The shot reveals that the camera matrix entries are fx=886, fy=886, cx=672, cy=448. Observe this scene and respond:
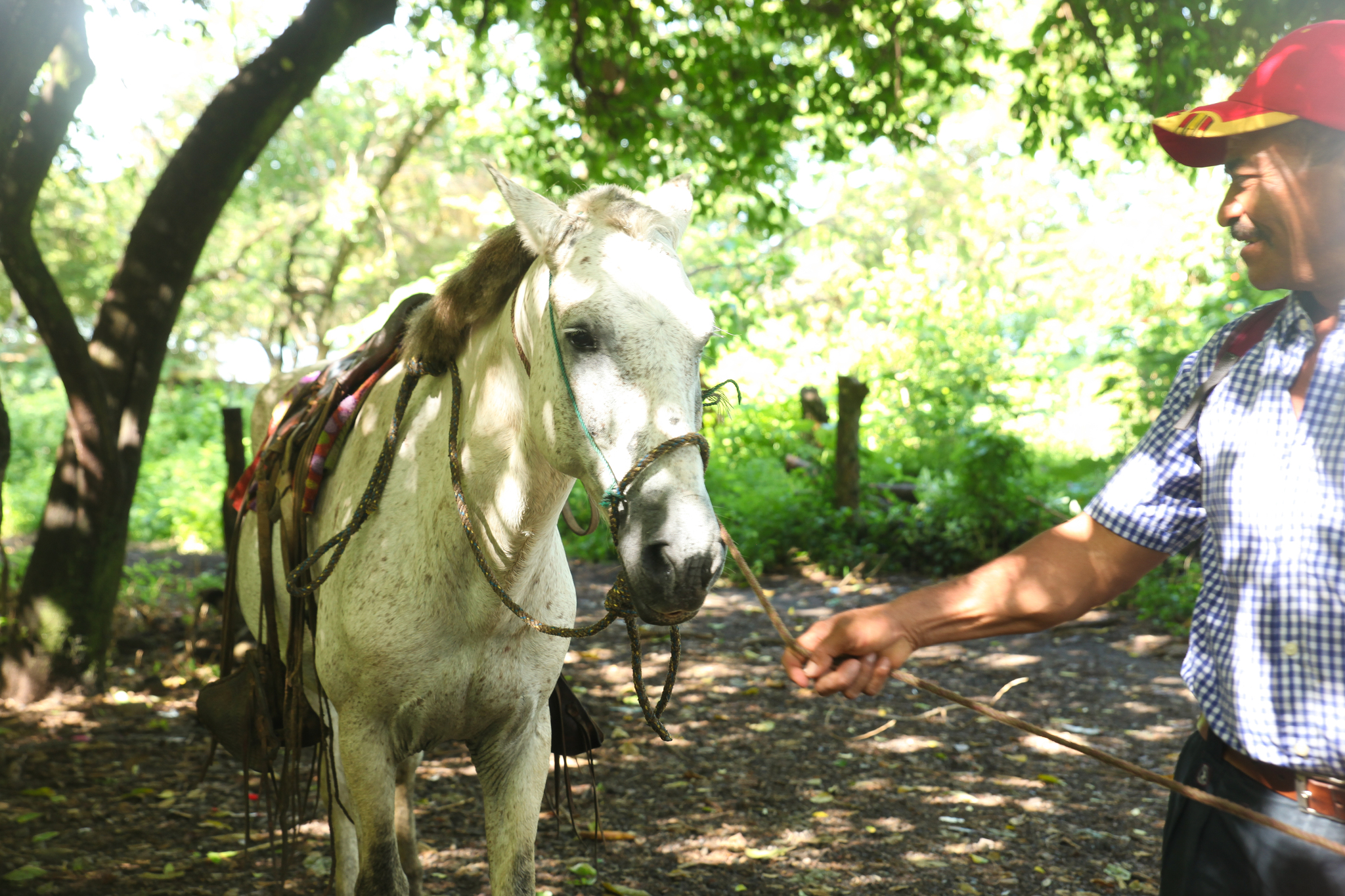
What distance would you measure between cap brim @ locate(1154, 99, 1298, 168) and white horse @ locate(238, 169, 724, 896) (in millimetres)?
856

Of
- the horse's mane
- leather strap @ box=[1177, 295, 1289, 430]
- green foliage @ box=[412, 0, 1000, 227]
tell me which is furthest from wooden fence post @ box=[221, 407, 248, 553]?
leather strap @ box=[1177, 295, 1289, 430]

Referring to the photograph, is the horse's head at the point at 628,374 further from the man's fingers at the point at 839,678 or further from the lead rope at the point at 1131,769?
the man's fingers at the point at 839,678

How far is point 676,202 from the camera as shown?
1.97 m

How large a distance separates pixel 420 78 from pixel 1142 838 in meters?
12.3

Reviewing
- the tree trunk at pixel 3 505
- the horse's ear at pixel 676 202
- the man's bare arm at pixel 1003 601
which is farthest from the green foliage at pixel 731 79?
the man's bare arm at pixel 1003 601

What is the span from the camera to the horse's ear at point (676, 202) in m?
1.90

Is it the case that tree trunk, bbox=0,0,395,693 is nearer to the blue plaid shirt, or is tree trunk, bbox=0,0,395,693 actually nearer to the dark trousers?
the blue plaid shirt

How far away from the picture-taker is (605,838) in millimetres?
3727

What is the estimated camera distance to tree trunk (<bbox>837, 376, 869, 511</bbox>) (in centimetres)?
864

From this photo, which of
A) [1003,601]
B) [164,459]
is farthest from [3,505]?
[164,459]

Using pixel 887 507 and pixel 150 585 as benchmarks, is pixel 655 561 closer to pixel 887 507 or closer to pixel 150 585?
pixel 150 585

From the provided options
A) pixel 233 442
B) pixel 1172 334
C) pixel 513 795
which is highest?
pixel 1172 334

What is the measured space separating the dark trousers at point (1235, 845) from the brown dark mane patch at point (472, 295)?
162 cm

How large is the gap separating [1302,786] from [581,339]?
4.40ft
